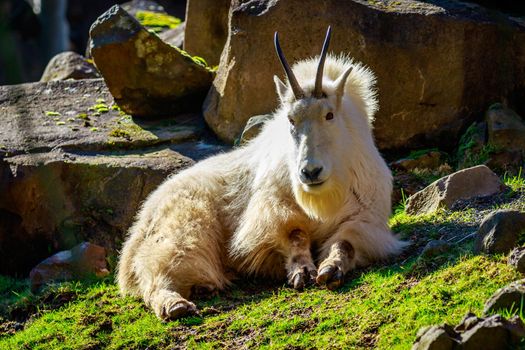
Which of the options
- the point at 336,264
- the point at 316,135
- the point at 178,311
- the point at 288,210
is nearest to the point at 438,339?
the point at 336,264

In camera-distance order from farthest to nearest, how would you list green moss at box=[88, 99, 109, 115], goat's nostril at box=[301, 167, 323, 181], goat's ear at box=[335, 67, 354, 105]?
1. green moss at box=[88, 99, 109, 115]
2. goat's ear at box=[335, 67, 354, 105]
3. goat's nostril at box=[301, 167, 323, 181]

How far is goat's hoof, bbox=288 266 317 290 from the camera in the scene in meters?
7.21

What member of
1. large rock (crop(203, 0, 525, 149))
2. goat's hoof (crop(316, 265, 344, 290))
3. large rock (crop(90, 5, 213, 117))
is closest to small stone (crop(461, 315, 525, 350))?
goat's hoof (crop(316, 265, 344, 290))

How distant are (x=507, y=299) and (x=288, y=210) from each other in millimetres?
2993

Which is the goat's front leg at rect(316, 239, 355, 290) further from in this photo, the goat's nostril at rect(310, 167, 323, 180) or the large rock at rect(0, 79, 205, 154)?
the large rock at rect(0, 79, 205, 154)

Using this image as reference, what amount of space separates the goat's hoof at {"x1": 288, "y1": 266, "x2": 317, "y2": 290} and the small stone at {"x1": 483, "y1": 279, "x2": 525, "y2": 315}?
2218 millimetres

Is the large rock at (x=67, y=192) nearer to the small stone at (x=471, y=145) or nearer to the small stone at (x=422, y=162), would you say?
the small stone at (x=422, y=162)

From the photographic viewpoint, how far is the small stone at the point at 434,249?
679cm

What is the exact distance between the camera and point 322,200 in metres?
7.64

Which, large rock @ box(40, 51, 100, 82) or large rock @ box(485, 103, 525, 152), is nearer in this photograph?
large rock @ box(485, 103, 525, 152)

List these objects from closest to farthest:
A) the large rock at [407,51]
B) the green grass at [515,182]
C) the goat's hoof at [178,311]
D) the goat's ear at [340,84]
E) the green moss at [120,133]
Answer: the goat's hoof at [178,311] < the goat's ear at [340,84] < the green grass at [515,182] < the large rock at [407,51] < the green moss at [120,133]

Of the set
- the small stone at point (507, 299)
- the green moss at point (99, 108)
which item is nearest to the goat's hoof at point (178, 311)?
the small stone at point (507, 299)

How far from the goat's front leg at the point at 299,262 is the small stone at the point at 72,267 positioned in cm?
217

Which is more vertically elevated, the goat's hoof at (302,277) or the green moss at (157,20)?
the green moss at (157,20)
